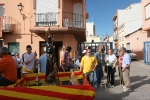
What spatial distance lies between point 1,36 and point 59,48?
15.3 feet

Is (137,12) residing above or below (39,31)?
above

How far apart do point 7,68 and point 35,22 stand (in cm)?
1036

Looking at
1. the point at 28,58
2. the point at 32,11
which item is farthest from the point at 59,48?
the point at 28,58

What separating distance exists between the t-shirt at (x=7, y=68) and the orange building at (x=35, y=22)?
31.8 feet

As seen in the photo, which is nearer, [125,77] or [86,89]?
[86,89]

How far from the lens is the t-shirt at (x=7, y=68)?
A: 4.18 m

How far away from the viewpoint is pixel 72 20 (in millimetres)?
14609

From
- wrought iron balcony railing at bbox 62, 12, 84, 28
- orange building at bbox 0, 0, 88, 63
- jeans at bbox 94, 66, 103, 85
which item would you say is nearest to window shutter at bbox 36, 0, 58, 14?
orange building at bbox 0, 0, 88, 63

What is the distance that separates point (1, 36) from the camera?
13969 millimetres

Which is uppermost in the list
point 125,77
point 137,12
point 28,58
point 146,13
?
point 137,12

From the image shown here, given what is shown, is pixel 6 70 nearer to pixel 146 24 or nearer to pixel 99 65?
pixel 99 65

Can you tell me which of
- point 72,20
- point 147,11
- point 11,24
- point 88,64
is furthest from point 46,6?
point 147,11

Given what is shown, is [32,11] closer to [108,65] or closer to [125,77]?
[108,65]

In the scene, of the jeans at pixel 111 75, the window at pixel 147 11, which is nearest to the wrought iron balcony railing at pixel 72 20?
the jeans at pixel 111 75
